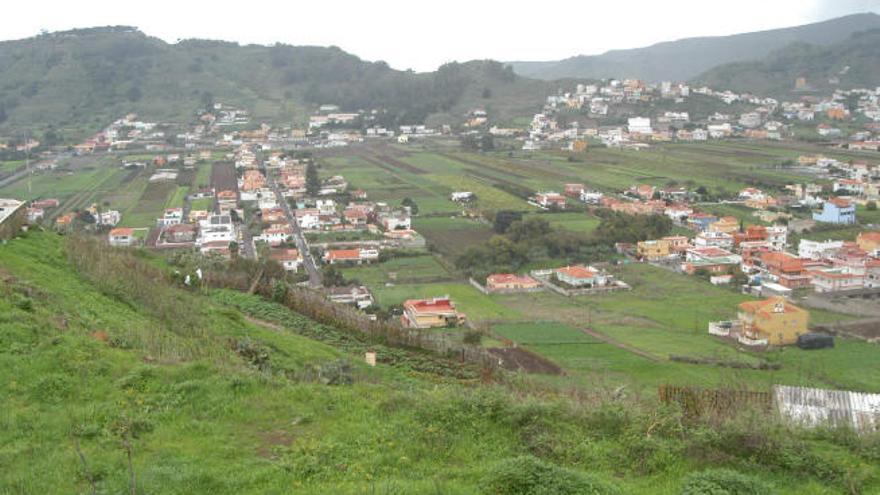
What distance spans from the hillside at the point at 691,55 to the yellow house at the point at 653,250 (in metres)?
133

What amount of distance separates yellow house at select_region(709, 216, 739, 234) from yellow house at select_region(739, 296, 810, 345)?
13.2m

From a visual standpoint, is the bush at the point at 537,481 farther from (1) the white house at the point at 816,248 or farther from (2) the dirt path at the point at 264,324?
(1) the white house at the point at 816,248

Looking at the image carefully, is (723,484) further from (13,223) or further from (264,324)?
(13,223)

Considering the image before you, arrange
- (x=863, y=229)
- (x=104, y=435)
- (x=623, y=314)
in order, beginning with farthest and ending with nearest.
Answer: (x=863, y=229) → (x=623, y=314) → (x=104, y=435)

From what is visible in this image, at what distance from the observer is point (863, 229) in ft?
113

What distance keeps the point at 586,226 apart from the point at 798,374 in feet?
63.0

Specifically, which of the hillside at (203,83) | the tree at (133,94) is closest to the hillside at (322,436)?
the hillside at (203,83)

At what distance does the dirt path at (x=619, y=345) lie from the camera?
18645mm

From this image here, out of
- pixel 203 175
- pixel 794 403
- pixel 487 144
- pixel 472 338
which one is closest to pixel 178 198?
pixel 203 175

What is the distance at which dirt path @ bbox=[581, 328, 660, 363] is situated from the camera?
18645 millimetres

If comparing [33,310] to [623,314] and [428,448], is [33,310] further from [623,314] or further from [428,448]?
[623,314]

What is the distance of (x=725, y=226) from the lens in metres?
34.0

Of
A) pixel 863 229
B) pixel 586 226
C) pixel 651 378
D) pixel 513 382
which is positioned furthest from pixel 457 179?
pixel 513 382

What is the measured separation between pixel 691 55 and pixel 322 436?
189883 mm
